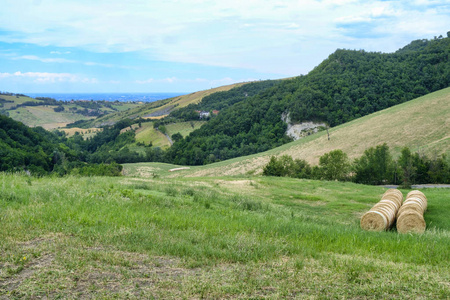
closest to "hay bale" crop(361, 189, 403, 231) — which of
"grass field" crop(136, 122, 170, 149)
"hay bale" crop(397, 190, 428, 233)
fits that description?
"hay bale" crop(397, 190, 428, 233)

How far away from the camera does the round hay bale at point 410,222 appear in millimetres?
12288

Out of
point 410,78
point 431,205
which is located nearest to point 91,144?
point 410,78

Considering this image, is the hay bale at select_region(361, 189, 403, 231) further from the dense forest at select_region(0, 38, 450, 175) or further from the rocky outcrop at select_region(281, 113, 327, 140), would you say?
the rocky outcrop at select_region(281, 113, 327, 140)

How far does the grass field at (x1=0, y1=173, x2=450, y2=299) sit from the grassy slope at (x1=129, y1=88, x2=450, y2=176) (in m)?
46.7

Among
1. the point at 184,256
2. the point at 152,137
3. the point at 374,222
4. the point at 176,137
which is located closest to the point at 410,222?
the point at 374,222

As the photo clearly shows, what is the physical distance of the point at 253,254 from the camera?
6230 mm

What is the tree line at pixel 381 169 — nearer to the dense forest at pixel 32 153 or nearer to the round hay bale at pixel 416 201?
the round hay bale at pixel 416 201

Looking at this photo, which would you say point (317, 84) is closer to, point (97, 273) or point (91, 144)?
point (91, 144)

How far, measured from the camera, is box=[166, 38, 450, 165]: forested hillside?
10994 centimetres

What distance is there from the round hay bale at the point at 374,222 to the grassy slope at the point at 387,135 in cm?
4050

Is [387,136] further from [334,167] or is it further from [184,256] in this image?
[184,256]

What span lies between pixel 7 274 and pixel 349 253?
6.46 m

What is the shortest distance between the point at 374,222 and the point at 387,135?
54590 mm

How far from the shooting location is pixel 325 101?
117 meters
